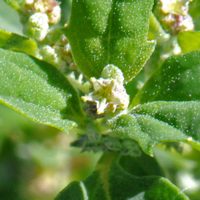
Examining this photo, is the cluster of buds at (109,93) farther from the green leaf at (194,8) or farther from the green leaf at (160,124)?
the green leaf at (194,8)

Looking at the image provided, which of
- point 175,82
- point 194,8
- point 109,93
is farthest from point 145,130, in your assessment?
point 194,8

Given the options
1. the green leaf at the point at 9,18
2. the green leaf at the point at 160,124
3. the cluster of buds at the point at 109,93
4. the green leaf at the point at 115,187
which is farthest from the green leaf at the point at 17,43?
the green leaf at the point at 9,18

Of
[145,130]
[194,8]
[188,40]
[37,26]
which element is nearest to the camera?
[145,130]

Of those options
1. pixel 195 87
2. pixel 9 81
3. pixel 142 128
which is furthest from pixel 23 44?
pixel 195 87

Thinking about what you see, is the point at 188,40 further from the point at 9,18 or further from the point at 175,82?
the point at 9,18

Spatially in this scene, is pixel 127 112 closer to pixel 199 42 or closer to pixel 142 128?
pixel 142 128

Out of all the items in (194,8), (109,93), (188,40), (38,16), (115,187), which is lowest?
(115,187)

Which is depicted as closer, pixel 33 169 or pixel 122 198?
pixel 122 198
